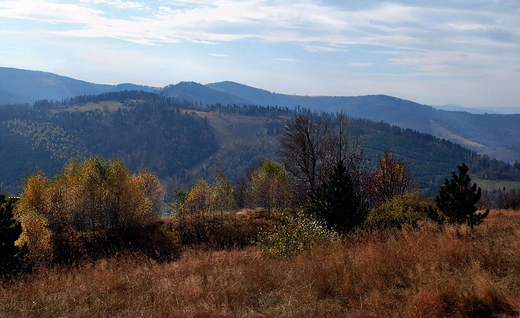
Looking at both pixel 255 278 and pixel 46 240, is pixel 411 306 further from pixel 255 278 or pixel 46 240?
pixel 46 240

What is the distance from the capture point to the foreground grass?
5.05m

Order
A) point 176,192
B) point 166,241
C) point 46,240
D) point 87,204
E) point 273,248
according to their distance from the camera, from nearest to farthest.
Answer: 1. point 273,248
2. point 46,240
3. point 166,241
4. point 87,204
5. point 176,192

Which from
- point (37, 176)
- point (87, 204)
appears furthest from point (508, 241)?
point (37, 176)

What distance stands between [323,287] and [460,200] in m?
9.02

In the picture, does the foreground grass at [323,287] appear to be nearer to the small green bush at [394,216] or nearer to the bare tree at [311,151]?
the small green bush at [394,216]

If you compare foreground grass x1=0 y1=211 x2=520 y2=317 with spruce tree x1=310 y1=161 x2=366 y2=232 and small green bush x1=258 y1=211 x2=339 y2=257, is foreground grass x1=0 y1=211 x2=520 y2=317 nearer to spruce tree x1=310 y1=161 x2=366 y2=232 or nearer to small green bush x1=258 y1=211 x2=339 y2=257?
small green bush x1=258 y1=211 x2=339 y2=257

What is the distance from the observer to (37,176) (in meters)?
33.4

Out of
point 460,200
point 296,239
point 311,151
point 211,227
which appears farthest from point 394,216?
point 311,151

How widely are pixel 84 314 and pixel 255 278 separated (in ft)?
10.2

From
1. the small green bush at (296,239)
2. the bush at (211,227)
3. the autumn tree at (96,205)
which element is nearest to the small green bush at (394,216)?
the small green bush at (296,239)

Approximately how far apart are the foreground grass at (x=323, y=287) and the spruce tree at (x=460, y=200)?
4.60 m

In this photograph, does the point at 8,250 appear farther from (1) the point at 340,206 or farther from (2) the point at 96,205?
(2) the point at 96,205

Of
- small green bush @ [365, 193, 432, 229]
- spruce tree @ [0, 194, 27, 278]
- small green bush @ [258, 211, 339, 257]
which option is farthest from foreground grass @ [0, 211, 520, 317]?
spruce tree @ [0, 194, 27, 278]

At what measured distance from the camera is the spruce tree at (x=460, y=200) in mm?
12367
